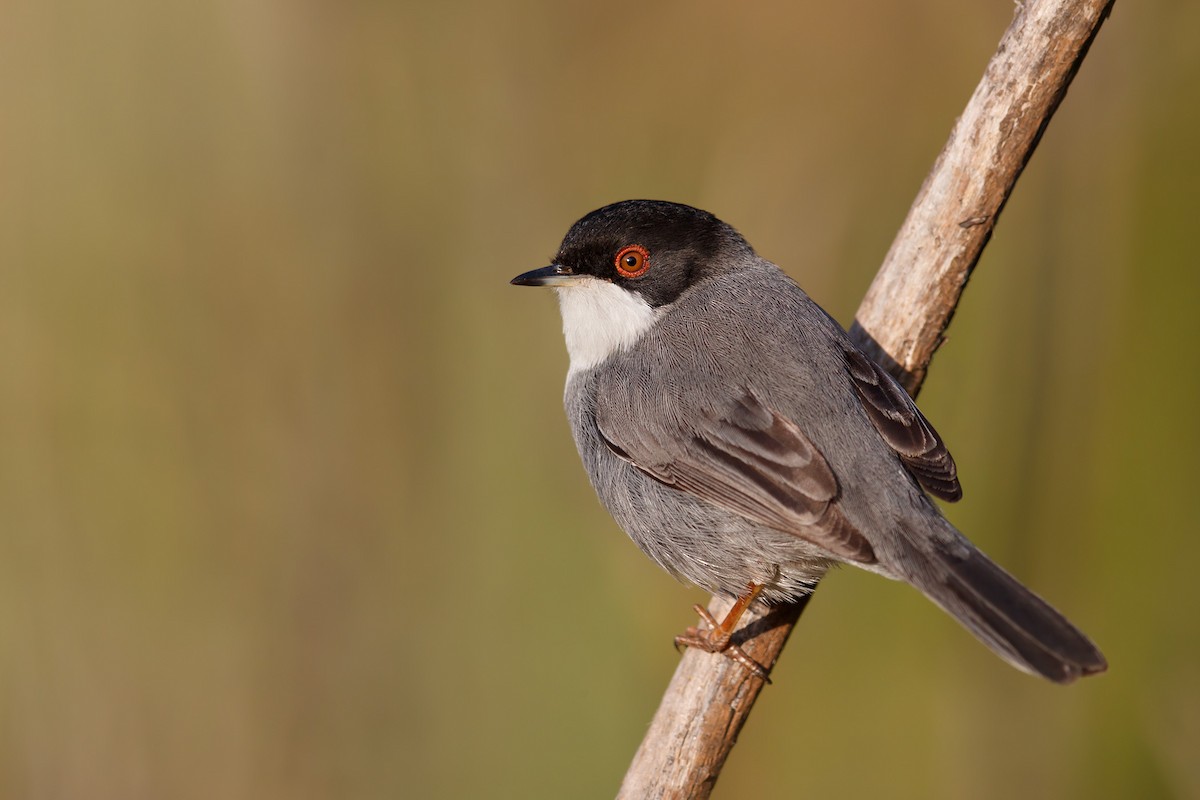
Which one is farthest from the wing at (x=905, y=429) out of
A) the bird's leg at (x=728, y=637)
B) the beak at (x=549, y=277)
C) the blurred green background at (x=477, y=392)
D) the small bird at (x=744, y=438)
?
the beak at (x=549, y=277)

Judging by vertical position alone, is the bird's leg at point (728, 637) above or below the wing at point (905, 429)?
below

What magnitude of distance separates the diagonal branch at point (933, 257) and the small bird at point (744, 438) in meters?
0.13

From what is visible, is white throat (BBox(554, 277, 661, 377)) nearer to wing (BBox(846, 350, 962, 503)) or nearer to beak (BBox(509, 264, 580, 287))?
beak (BBox(509, 264, 580, 287))

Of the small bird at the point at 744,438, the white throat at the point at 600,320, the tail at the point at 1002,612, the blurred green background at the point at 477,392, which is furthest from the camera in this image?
the blurred green background at the point at 477,392

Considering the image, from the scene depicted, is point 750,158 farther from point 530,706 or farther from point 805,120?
point 530,706

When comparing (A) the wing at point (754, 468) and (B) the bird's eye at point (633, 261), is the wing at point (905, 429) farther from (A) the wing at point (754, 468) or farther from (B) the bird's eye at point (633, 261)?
(B) the bird's eye at point (633, 261)

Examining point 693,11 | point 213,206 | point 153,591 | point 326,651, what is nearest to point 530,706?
point 326,651

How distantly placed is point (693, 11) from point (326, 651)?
3.34 metres

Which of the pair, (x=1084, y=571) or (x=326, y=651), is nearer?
(x=1084, y=571)

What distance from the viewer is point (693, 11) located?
16.6ft

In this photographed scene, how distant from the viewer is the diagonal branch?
3248mm

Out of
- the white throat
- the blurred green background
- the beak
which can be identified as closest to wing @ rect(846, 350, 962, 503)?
the white throat

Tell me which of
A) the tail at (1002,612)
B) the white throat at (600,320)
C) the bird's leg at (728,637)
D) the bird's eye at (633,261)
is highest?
the bird's eye at (633,261)

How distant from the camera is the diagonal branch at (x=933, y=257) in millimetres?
3248
